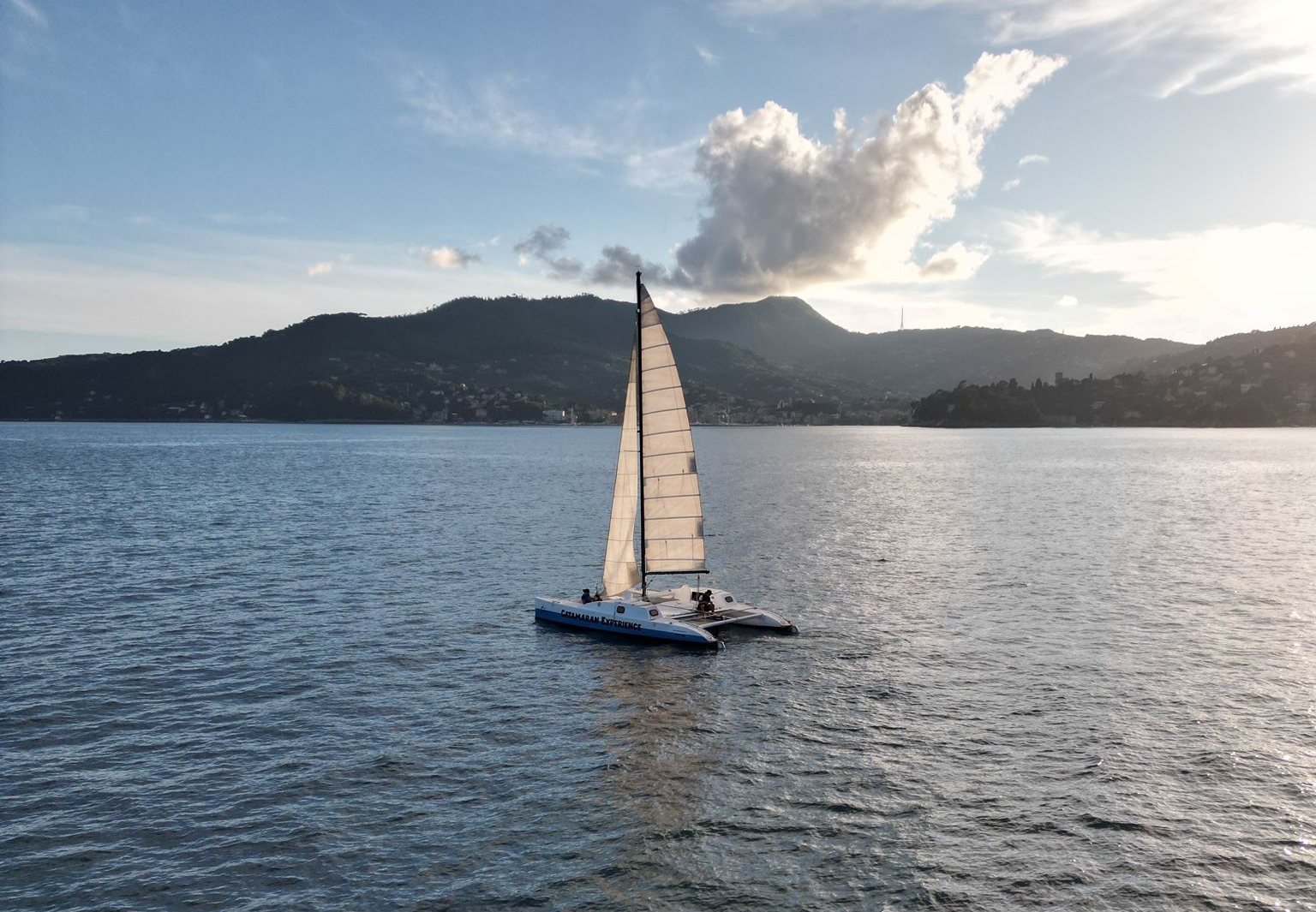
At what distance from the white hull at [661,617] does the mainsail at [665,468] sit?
243cm

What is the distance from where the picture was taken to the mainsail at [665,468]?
153 feet

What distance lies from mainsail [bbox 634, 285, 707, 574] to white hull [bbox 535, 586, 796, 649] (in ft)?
7.97

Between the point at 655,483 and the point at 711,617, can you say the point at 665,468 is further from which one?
the point at 711,617

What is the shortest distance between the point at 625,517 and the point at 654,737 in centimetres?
1836

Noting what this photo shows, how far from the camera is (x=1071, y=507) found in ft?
365

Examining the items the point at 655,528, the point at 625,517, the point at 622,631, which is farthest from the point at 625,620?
the point at 625,517

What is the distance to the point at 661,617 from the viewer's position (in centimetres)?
4750

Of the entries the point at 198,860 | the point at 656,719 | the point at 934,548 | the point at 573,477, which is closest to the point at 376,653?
the point at 656,719

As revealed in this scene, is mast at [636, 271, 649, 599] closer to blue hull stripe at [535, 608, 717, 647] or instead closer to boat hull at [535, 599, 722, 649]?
boat hull at [535, 599, 722, 649]

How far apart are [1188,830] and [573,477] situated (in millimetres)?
137590

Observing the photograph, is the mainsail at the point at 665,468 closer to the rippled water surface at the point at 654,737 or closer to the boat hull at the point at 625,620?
the boat hull at the point at 625,620

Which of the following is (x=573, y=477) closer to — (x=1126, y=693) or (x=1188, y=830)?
(x=1126, y=693)

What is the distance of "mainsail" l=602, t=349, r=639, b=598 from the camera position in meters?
49.2

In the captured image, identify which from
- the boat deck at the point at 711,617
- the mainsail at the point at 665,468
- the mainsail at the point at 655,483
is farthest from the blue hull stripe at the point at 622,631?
the mainsail at the point at 665,468
